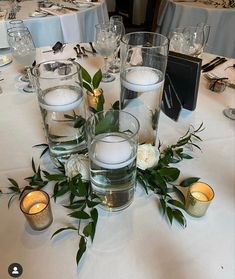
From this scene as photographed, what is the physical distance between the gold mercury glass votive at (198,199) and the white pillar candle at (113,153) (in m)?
0.15

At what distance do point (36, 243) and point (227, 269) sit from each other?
331 millimetres

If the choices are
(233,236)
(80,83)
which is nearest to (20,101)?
(80,83)

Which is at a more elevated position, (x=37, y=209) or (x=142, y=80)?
(x=142, y=80)

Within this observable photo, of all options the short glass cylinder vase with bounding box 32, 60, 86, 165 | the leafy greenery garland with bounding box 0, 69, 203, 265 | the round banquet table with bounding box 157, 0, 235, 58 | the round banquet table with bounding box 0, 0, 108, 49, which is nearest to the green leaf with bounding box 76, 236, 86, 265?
the leafy greenery garland with bounding box 0, 69, 203, 265

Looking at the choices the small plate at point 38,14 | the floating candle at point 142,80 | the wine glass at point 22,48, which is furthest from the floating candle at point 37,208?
the small plate at point 38,14

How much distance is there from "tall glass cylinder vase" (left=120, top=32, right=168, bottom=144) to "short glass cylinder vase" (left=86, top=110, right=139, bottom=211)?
113mm

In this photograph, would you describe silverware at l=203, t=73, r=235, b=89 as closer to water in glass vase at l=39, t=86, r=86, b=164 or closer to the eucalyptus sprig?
the eucalyptus sprig

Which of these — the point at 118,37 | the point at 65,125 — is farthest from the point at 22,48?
the point at 65,125

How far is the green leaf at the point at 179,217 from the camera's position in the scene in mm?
487

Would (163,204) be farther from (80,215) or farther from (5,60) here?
(5,60)

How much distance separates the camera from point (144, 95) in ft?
1.98

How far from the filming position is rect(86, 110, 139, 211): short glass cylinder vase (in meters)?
0.45

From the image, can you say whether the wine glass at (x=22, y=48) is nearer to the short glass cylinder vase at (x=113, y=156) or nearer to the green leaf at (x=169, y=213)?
the short glass cylinder vase at (x=113, y=156)

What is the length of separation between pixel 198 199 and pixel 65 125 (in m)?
0.34
